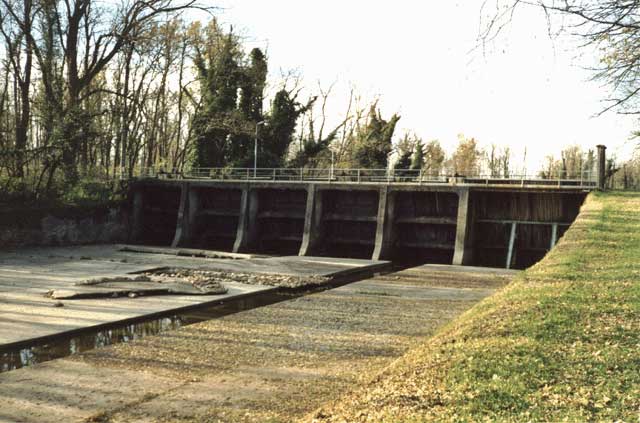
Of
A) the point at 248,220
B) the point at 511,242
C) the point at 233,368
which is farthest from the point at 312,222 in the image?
the point at 233,368

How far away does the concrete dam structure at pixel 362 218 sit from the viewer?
94.5 feet

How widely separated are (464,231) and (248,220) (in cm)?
1388

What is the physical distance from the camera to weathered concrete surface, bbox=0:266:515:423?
26.0 ft

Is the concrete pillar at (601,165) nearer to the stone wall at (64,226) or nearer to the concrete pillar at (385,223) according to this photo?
the concrete pillar at (385,223)

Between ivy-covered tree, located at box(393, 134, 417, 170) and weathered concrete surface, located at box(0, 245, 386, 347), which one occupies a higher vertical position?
ivy-covered tree, located at box(393, 134, 417, 170)

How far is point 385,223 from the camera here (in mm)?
31328

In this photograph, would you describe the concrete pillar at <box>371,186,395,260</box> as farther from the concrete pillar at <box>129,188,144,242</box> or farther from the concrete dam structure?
the concrete pillar at <box>129,188,144,242</box>

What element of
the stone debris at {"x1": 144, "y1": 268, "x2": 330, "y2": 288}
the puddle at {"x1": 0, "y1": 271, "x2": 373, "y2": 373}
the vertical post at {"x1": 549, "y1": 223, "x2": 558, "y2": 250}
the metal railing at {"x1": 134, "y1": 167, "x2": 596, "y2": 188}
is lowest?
the puddle at {"x1": 0, "y1": 271, "x2": 373, "y2": 373}

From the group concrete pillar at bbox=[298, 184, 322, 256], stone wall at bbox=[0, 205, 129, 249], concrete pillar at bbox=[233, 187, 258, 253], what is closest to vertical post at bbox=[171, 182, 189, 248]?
concrete pillar at bbox=[233, 187, 258, 253]

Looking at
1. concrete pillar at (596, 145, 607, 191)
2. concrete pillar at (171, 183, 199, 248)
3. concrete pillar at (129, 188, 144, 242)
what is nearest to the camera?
concrete pillar at (596, 145, 607, 191)

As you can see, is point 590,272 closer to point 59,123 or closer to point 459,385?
point 459,385

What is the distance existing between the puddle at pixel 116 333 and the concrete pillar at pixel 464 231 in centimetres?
1208

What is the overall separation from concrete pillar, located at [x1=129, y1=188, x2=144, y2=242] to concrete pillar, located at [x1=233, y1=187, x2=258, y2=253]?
780 centimetres

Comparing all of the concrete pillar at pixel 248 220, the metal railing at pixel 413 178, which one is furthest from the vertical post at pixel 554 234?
the concrete pillar at pixel 248 220
